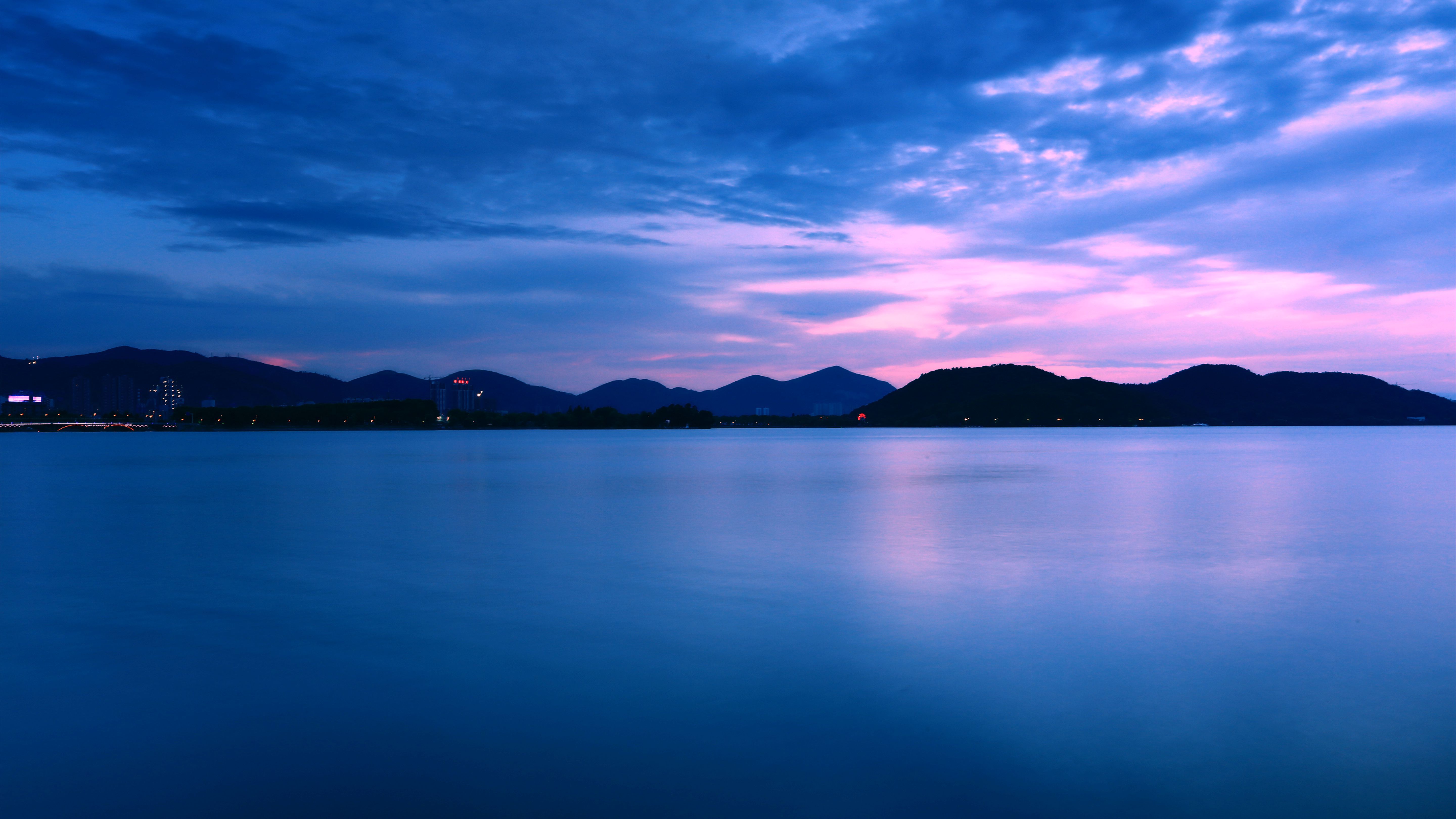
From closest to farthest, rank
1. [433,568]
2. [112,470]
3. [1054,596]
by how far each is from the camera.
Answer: [1054,596], [433,568], [112,470]

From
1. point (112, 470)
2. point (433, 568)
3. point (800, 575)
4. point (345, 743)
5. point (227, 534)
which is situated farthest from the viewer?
point (112, 470)

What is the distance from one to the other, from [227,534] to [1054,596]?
18.6 meters

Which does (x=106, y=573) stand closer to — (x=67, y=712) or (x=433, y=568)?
(x=433, y=568)

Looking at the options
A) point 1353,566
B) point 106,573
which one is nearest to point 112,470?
point 106,573

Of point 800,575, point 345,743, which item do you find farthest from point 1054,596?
point 345,743

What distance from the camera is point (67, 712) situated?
7473 millimetres

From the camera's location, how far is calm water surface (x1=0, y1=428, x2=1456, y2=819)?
5.85 m

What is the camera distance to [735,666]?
8.90 meters

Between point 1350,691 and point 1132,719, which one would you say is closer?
point 1132,719

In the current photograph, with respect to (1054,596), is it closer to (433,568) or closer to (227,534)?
(433,568)

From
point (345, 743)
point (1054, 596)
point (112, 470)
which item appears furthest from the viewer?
point (112, 470)

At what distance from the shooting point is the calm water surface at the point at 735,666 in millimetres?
5852

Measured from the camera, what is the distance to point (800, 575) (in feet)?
47.0

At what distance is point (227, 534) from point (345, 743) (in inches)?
651
